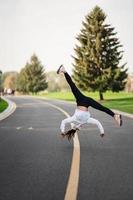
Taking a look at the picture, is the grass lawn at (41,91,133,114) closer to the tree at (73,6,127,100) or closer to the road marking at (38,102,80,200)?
the tree at (73,6,127,100)

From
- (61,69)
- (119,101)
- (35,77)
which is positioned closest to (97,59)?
(119,101)

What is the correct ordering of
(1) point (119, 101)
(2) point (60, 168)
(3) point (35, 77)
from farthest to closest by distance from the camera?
(3) point (35, 77) < (1) point (119, 101) < (2) point (60, 168)

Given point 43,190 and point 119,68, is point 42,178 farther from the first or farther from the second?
point 119,68

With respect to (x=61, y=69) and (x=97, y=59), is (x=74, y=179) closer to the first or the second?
(x=61, y=69)

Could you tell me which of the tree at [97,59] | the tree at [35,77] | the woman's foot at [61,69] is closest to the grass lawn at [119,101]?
the tree at [97,59]

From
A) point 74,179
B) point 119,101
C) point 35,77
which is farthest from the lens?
point 35,77

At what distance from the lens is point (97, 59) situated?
49.5 metres

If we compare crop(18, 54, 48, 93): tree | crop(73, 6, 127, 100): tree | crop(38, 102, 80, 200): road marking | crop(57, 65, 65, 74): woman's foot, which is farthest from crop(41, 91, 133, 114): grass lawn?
crop(18, 54, 48, 93): tree

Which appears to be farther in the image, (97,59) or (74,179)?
(97,59)

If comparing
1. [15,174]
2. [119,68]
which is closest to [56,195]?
[15,174]

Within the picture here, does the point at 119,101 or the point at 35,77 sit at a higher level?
the point at 35,77

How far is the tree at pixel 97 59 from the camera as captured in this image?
4828 cm

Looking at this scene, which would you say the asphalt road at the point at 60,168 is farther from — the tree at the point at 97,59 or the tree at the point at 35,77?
the tree at the point at 35,77

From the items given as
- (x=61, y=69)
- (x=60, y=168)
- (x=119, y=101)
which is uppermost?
(x=61, y=69)
